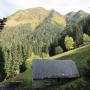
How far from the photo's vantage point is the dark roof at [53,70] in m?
49.1

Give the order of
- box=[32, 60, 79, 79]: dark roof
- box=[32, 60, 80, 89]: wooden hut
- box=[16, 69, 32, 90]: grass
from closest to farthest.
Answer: box=[32, 60, 80, 89]: wooden hut → box=[32, 60, 79, 79]: dark roof → box=[16, 69, 32, 90]: grass

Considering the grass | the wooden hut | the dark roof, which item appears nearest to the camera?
the wooden hut

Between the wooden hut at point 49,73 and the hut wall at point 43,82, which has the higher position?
the wooden hut at point 49,73

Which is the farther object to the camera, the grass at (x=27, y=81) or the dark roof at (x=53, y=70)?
the grass at (x=27, y=81)

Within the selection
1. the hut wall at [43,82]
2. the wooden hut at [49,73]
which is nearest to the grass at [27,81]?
the wooden hut at [49,73]

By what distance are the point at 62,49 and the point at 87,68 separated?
10602cm

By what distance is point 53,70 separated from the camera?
1973 inches

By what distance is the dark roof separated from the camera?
4906 centimetres

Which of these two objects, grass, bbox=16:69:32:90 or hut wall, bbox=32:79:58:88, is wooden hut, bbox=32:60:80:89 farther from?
grass, bbox=16:69:32:90

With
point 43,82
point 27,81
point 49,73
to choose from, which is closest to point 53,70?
point 49,73

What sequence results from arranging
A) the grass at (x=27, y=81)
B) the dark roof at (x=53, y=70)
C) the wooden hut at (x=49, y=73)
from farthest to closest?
the grass at (x=27, y=81), the dark roof at (x=53, y=70), the wooden hut at (x=49, y=73)

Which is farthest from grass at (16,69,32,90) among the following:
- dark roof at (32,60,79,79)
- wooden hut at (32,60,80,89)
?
wooden hut at (32,60,80,89)

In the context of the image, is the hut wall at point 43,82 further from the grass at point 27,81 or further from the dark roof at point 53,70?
the grass at point 27,81

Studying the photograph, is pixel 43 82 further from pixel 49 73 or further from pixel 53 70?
pixel 53 70
